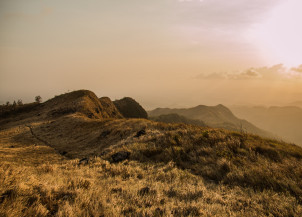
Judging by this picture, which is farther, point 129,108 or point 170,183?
point 129,108

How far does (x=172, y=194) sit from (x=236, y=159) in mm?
4368

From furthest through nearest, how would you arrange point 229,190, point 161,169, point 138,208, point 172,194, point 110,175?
point 161,169 < point 110,175 < point 229,190 < point 172,194 < point 138,208

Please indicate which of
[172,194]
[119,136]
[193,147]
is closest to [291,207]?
[172,194]

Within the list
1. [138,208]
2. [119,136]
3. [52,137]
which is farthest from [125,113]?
[138,208]

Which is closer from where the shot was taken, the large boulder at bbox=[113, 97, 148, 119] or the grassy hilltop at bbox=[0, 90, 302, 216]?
the grassy hilltop at bbox=[0, 90, 302, 216]

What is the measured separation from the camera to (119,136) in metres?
16.1

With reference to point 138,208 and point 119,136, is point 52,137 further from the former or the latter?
point 138,208

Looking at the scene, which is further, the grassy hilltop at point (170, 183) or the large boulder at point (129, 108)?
the large boulder at point (129, 108)

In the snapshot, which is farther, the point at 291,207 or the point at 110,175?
the point at 110,175

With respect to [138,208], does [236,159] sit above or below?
below

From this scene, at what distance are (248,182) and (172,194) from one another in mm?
3074

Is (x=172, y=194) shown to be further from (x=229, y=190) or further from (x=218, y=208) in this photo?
(x=229, y=190)

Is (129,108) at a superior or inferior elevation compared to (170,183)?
superior

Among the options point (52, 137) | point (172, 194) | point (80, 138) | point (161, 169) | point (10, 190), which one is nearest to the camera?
point (10, 190)
